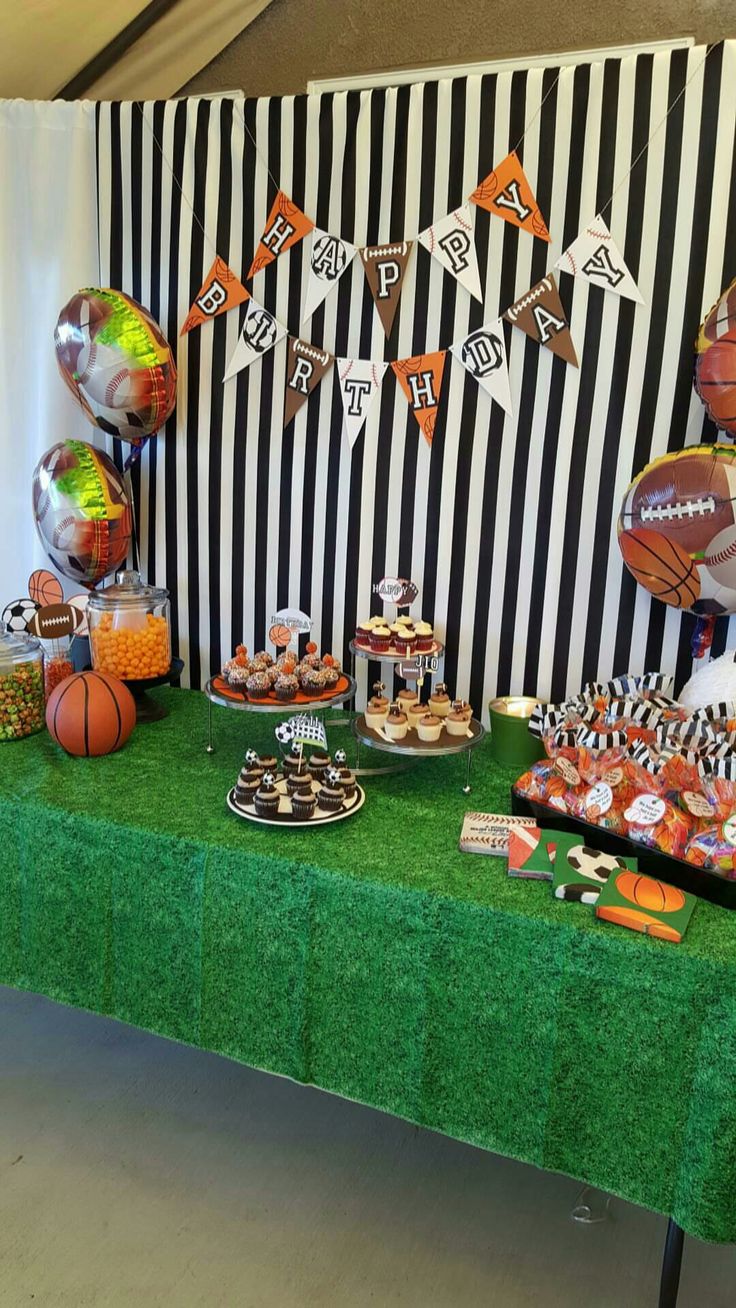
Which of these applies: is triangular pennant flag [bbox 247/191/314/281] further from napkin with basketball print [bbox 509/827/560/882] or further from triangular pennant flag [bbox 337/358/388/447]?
napkin with basketball print [bbox 509/827/560/882]

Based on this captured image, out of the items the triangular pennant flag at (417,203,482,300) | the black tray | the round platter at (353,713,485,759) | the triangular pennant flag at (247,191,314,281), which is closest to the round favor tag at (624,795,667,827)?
the black tray

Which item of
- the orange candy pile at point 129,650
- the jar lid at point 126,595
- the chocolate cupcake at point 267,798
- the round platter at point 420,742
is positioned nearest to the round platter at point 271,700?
the round platter at point 420,742

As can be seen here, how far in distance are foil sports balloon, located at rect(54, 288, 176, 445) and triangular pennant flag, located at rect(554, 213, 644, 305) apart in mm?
1089

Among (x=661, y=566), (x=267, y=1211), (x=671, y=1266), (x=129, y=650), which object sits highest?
(x=661, y=566)

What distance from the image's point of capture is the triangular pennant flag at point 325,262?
227cm

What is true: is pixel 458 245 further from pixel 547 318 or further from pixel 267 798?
pixel 267 798

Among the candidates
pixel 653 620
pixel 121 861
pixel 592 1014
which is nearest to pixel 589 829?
pixel 592 1014

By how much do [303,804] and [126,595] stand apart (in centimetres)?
91

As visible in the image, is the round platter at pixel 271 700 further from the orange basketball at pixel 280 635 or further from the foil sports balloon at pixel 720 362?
the foil sports balloon at pixel 720 362

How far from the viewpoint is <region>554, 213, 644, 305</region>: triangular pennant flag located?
79.5 inches

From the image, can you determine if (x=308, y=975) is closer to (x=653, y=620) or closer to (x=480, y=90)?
(x=653, y=620)

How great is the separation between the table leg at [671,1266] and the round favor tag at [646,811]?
0.62 meters

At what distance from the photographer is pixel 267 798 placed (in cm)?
167

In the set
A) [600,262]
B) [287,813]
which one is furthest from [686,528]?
[287,813]
